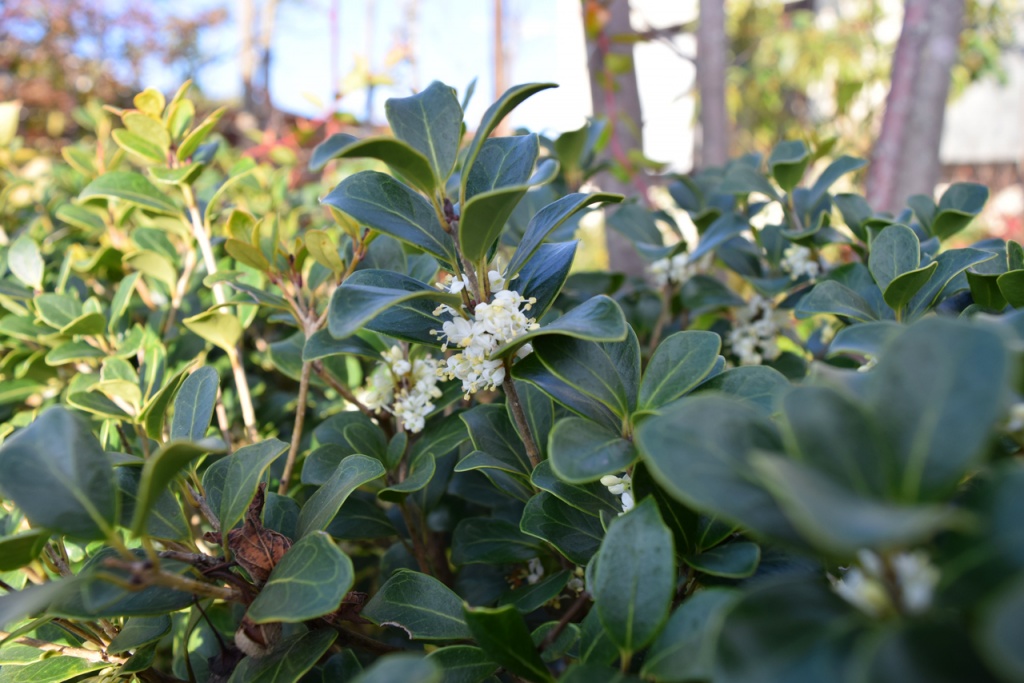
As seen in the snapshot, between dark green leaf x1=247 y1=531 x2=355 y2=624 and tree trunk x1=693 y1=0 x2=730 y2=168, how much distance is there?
2.05 m

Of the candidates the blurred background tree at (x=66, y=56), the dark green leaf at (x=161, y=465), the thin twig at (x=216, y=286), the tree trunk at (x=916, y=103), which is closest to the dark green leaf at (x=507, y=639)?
the dark green leaf at (x=161, y=465)

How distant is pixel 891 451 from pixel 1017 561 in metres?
0.07

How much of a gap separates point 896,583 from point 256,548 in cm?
48

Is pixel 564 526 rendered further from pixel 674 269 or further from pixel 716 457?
pixel 674 269

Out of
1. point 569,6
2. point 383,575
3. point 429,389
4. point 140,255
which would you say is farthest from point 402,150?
point 569,6

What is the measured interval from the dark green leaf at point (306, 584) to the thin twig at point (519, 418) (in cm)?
21

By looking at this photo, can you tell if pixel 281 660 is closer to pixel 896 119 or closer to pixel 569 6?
pixel 896 119

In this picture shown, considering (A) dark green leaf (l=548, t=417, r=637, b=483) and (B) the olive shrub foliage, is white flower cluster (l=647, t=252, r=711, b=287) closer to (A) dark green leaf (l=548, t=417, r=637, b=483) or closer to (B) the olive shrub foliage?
(B) the olive shrub foliage

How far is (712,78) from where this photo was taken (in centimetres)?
228

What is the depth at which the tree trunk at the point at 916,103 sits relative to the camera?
184 centimetres

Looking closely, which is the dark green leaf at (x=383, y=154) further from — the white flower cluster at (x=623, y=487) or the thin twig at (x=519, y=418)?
the white flower cluster at (x=623, y=487)

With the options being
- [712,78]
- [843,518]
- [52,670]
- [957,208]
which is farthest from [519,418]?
[712,78]

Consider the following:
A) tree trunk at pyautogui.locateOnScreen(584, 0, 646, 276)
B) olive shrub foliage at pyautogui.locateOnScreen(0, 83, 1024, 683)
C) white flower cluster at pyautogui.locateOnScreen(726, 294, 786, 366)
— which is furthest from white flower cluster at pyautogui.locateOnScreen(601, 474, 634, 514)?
tree trunk at pyautogui.locateOnScreen(584, 0, 646, 276)

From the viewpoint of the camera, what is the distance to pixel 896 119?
1913mm
